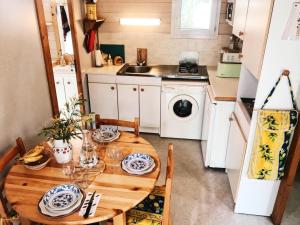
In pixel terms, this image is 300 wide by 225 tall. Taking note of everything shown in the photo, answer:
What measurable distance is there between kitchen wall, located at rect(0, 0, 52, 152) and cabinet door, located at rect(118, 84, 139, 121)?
1.13 m

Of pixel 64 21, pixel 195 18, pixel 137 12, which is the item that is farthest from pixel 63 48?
pixel 195 18

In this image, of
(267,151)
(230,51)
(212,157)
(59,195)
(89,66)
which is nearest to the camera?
(59,195)

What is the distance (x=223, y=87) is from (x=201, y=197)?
3.99 feet

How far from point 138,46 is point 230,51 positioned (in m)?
1.39

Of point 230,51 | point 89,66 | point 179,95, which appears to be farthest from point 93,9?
point 230,51

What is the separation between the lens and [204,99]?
3.25 m

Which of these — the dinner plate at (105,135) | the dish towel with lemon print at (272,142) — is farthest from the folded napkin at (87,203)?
the dish towel with lemon print at (272,142)

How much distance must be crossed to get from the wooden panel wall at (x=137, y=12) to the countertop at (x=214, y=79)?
56cm

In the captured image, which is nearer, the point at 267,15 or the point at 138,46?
the point at 267,15

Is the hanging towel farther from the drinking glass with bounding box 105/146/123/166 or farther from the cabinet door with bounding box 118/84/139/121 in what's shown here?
the drinking glass with bounding box 105/146/123/166

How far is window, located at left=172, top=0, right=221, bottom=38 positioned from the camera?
Result: 3434 millimetres

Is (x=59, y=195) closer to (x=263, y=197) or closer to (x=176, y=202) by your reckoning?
(x=176, y=202)

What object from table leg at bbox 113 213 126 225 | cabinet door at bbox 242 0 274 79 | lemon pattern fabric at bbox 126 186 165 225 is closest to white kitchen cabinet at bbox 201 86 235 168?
cabinet door at bbox 242 0 274 79

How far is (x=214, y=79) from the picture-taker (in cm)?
309
